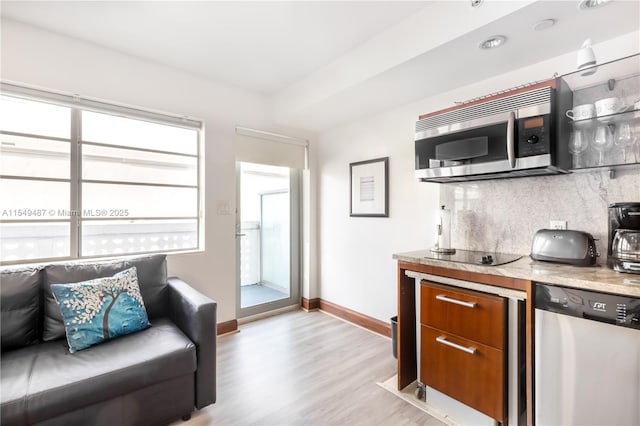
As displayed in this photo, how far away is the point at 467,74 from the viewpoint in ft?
→ 7.18

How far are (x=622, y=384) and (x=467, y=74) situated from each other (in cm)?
197

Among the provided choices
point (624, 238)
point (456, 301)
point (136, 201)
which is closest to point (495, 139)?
point (624, 238)

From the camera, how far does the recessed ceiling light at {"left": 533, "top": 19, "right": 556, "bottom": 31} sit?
158cm

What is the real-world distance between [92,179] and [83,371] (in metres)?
1.54

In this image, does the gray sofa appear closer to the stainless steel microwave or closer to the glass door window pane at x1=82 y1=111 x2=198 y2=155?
the glass door window pane at x1=82 y1=111 x2=198 y2=155

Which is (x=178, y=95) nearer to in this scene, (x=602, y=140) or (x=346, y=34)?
(x=346, y=34)

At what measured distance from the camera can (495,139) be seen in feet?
6.07

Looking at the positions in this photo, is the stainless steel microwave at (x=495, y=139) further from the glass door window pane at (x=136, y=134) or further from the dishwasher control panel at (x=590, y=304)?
the glass door window pane at (x=136, y=134)

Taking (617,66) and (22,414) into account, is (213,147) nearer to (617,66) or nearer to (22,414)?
(22,414)

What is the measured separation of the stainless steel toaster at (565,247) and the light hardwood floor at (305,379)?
1188 mm

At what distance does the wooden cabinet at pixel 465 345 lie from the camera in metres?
1.58

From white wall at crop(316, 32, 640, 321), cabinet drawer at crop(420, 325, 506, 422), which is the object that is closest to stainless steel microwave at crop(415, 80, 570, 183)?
white wall at crop(316, 32, 640, 321)

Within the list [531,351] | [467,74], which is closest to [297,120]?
[467,74]

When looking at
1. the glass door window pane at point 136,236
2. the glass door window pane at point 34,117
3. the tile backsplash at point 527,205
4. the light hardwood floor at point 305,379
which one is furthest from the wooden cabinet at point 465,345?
the glass door window pane at point 34,117
